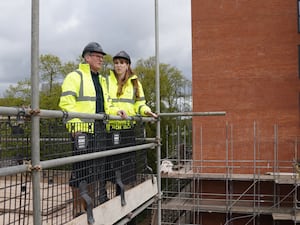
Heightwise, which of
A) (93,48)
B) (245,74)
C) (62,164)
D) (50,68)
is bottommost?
(62,164)

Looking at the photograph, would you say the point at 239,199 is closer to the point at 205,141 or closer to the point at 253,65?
the point at 205,141

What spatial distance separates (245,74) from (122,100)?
13.6 metres

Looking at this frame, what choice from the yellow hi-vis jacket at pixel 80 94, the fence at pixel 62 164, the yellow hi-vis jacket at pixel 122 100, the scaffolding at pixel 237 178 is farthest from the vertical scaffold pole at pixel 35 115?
the scaffolding at pixel 237 178

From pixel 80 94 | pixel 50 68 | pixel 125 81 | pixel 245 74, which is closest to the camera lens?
pixel 80 94

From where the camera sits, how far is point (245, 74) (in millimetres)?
16891

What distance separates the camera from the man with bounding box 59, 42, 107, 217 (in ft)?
9.11

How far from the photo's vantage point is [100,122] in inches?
122

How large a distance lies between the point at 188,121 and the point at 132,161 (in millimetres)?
19345

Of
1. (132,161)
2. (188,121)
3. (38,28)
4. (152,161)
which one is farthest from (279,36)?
(38,28)

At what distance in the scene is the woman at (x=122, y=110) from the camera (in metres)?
3.39

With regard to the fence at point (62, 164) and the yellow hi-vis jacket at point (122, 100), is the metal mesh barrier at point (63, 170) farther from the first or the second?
the yellow hi-vis jacket at point (122, 100)

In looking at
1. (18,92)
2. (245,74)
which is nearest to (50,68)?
(18,92)

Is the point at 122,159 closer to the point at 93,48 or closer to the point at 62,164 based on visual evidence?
the point at 93,48

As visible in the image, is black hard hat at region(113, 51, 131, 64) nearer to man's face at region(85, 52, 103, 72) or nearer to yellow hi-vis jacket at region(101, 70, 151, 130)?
yellow hi-vis jacket at region(101, 70, 151, 130)
